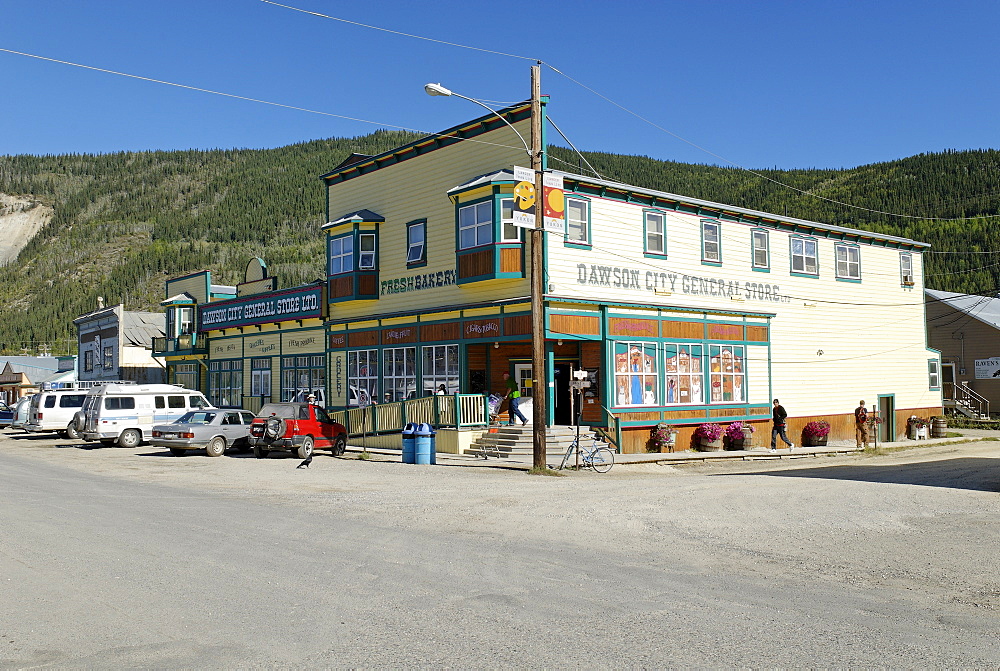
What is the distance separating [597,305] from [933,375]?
20956 mm

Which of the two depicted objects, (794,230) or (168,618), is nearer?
(168,618)

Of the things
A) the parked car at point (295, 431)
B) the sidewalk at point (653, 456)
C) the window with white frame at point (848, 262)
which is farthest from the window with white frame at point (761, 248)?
the parked car at point (295, 431)

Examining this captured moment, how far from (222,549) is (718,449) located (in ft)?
66.0

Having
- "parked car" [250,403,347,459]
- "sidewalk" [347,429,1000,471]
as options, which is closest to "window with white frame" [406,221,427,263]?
"parked car" [250,403,347,459]

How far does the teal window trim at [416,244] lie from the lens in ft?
96.1

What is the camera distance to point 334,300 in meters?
32.0

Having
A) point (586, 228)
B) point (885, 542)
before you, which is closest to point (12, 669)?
point (885, 542)

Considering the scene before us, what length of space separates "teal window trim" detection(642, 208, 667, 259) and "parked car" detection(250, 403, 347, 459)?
36.8ft

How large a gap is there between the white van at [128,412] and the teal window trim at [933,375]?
31033mm

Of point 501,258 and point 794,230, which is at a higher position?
point 794,230

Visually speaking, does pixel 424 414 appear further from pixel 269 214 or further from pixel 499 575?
pixel 269 214

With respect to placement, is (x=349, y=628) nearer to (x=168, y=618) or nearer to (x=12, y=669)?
(x=168, y=618)

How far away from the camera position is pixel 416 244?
29.7 m

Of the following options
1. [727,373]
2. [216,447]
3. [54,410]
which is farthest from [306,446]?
[54,410]
